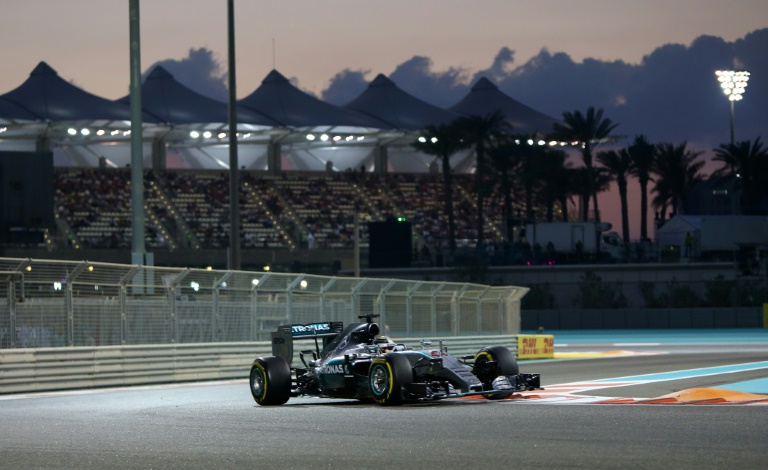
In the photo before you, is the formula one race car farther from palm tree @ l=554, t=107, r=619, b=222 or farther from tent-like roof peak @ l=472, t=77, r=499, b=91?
tent-like roof peak @ l=472, t=77, r=499, b=91

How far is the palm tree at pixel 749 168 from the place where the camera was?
3076 inches

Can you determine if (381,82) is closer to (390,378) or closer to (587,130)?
(587,130)

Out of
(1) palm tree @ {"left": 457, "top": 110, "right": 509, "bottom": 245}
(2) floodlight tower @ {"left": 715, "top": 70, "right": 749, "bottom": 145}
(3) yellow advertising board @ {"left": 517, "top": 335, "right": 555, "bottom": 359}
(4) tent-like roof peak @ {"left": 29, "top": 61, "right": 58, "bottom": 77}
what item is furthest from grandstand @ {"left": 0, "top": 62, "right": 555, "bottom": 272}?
(3) yellow advertising board @ {"left": 517, "top": 335, "right": 555, "bottom": 359}

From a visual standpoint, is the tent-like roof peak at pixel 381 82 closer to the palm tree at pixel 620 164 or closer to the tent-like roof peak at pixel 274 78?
the tent-like roof peak at pixel 274 78

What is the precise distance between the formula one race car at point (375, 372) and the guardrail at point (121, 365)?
3.49 metres

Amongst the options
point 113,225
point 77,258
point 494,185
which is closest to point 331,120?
point 494,185

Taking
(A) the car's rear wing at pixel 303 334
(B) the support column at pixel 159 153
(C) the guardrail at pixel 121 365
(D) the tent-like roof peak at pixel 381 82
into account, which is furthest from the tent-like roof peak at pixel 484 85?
(A) the car's rear wing at pixel 303 334

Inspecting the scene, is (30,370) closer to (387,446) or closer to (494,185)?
(387,446)

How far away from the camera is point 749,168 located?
78.2 meters

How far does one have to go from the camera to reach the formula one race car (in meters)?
15.8

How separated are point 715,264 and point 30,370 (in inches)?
1728

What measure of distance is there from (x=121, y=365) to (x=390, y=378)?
27.2ft

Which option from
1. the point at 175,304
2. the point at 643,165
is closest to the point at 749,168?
the point at 643,165

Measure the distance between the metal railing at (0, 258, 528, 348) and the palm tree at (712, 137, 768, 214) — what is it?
5252 cm
